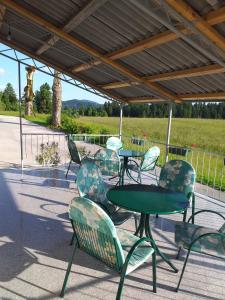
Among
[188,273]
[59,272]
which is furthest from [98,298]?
[188,273]

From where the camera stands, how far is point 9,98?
45656mm

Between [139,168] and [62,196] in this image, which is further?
Answer: [139,168]

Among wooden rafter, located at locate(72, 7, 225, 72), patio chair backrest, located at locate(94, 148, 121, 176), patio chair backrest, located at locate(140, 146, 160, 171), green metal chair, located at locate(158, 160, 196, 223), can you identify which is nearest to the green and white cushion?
green metal chair, located at locate(158, 160, 196, 223)

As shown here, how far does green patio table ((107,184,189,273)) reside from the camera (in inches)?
108

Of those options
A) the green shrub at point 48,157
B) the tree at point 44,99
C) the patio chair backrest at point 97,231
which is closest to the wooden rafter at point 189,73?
the green shrub at point 48,157

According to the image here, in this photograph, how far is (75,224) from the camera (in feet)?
7.71

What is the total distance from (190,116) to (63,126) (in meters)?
9.65

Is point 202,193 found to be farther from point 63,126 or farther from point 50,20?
point 63,126

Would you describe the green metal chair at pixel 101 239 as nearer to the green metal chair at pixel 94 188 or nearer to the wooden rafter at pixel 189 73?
the green metal chair at pixel 94 188

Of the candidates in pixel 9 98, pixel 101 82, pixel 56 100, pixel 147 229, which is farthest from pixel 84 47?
pixel 9 98

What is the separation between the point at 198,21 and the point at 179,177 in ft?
5.81

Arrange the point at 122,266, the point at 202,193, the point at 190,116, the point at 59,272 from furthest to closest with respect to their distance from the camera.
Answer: the point at 190,116 → the point at 202,193 → the point at 59,272 → the point at 122,266

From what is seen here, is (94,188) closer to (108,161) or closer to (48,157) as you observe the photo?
(108,161)

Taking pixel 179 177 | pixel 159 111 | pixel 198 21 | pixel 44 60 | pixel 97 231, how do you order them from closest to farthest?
pixel 97 231, pixel 198 21, pixel 179 177, pixel 44 60, pixel 159 111
